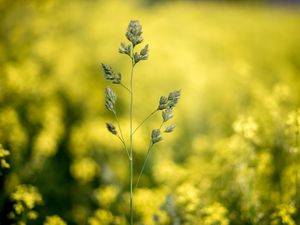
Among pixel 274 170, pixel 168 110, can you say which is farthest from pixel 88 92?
pixel 168 110

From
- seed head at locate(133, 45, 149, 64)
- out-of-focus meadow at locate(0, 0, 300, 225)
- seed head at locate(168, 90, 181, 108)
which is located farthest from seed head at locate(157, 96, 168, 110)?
out-of-focus meadow at locate(0, 0, 300, 225)

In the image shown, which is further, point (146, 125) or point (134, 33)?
point (146, 125)

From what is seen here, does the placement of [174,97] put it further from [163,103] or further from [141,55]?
[141,55]

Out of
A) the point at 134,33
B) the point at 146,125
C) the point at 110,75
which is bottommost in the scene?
the point at 110,75

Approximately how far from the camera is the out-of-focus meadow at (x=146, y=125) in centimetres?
314

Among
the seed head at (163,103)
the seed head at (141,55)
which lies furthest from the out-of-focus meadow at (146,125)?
the seed head at (141,55)

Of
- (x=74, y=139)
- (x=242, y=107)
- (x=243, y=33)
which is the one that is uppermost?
(x=243, y=33)

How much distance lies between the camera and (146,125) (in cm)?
592

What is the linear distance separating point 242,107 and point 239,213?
98.8 inches

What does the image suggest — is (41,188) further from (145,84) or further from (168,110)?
(145,84)

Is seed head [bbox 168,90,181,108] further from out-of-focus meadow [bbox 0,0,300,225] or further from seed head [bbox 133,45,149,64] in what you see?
out-of-focus meadow [bbox 0,0,300,225]

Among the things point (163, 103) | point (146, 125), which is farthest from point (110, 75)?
point (146, 125)

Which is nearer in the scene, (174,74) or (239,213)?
(239,213)

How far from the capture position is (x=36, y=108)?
5555 millimetres
